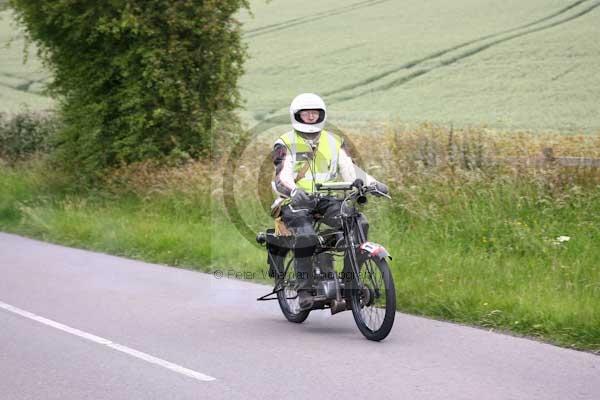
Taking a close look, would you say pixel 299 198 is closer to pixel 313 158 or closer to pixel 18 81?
pixel 313 158

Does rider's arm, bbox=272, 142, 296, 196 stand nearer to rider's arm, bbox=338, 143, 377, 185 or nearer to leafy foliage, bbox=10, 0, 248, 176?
rider's arm, bbox=338, 143, 377, 185

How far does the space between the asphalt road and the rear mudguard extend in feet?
2.45

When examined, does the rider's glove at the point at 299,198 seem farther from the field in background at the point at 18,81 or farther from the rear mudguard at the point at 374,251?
the field in background at the point at 18,81

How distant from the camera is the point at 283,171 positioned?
25.7 feet

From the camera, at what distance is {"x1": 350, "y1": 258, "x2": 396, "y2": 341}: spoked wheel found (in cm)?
712

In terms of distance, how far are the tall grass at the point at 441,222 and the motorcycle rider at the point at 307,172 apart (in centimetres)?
140

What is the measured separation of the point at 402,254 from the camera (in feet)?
34.0

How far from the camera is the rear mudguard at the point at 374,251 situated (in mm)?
7262

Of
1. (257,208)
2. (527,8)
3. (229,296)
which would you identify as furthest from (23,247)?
(527,8)

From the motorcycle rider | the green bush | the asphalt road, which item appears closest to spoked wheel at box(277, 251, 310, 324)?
the asphalt road

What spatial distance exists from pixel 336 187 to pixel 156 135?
11087 mm

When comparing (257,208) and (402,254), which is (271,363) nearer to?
(402,254)

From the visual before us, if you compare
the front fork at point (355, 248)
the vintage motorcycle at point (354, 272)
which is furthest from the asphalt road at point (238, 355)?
the front fork at point (355, 248)

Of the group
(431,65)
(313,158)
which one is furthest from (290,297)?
(431,65)
